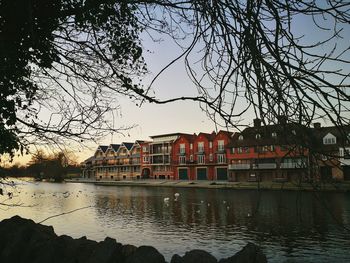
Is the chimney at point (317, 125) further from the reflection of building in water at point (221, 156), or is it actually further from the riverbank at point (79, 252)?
the riverbank at point (79, 252)

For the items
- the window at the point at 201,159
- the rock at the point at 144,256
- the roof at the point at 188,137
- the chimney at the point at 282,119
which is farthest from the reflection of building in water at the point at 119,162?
the chimney at the point at 282,119

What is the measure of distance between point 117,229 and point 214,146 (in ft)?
164

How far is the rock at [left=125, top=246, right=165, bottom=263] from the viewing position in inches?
217

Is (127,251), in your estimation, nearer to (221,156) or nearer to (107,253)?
(107,253)

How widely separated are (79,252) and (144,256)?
1456mm

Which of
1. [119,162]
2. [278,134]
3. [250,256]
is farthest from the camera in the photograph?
[119,162]

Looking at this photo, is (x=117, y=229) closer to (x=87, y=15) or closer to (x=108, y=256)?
(x=108, y=256)

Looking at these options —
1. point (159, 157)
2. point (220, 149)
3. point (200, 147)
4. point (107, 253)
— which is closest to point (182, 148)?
point (200, 147)

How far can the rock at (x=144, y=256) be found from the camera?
5.50m

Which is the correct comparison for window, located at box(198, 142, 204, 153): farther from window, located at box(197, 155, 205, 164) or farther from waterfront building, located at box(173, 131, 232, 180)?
window, located at box(197, 155, 205, 164)

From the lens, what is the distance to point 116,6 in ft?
18.5

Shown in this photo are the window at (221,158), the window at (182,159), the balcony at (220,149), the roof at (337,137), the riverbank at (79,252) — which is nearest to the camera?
the roof at (337,137)

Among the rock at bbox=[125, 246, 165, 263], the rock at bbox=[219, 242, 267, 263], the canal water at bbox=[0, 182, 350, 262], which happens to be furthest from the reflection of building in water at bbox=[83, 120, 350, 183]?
the canal water at bbox=[0, 182, 350, 262]

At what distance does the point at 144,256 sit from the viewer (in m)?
5.57
